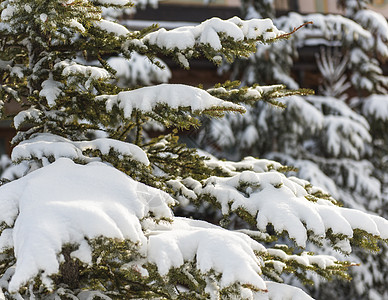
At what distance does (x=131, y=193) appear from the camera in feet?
6.99

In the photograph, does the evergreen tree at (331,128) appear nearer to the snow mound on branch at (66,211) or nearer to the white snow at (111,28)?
the white snow at (111,28)

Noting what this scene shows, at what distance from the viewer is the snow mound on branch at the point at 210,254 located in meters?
1.77

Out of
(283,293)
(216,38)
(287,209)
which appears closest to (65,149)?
(216,38)

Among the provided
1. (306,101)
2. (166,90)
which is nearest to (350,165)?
(306,101)

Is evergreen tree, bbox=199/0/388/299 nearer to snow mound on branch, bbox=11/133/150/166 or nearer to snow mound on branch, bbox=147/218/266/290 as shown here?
snow mound on branch, bbox=11/133/150/166

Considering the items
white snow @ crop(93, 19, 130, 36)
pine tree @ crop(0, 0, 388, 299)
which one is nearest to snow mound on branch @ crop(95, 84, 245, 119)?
pine tree @ crop(0, 0, 388, 299)

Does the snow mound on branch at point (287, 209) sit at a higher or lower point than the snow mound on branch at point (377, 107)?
higher

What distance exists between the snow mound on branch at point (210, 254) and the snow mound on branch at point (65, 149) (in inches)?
21.6

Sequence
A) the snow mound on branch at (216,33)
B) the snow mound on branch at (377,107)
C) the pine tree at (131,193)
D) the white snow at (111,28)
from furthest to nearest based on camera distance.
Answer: the snow mound on branch at (377,107)
the white snow at (111,28)
the snow mound on branch at (216,33)
the pine tree at (131,193)

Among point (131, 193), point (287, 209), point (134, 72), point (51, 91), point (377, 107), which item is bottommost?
point (377, 107)

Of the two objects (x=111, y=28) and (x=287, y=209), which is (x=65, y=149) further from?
(x=287, y=209)

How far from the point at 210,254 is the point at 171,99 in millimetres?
838

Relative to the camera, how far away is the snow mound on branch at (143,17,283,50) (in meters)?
2.40

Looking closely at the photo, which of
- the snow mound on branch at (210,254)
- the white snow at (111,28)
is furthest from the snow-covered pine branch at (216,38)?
the snow mound on branch at (210,254)
